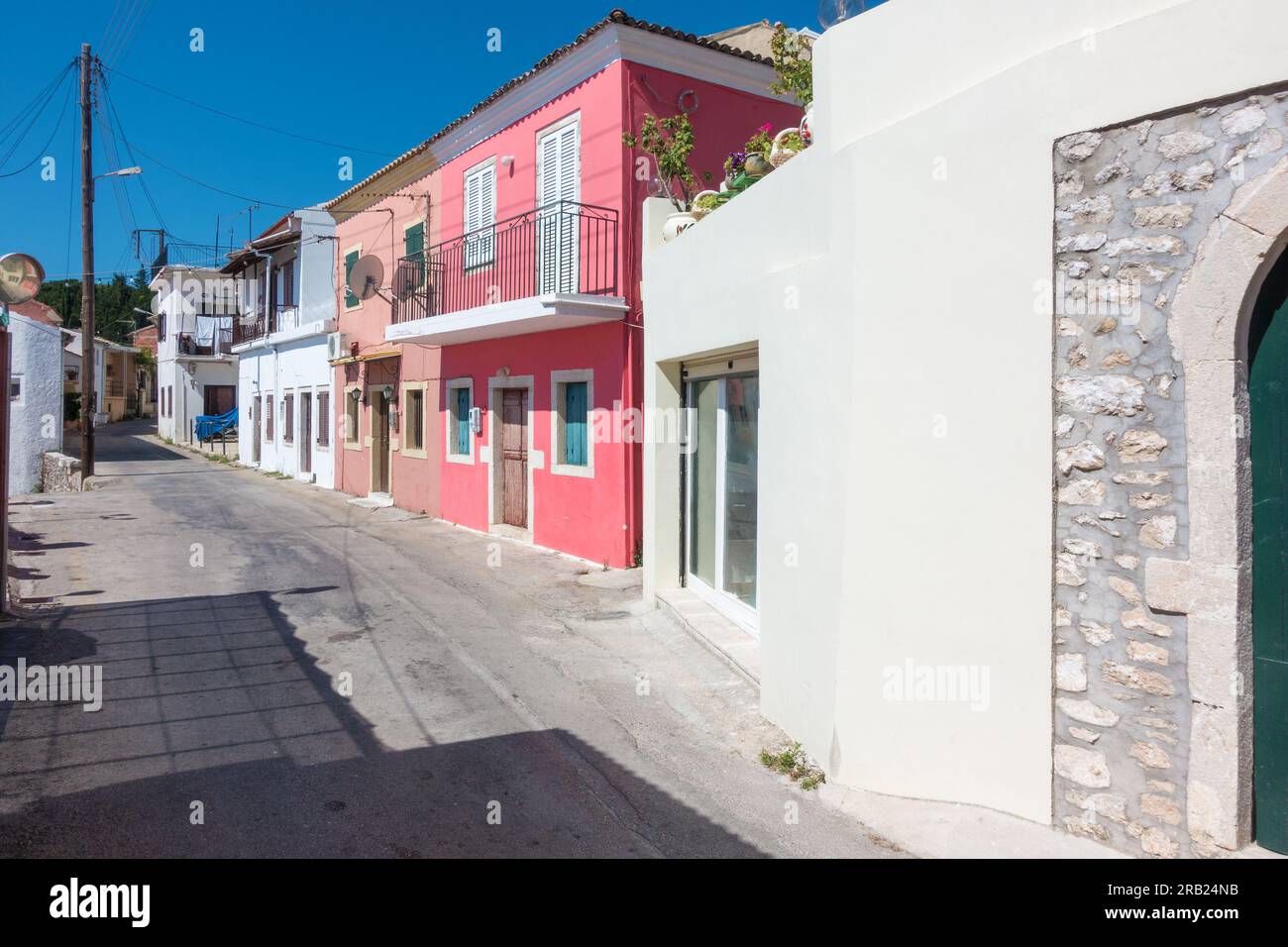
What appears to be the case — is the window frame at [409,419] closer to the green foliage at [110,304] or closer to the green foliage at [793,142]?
the green foliage at [793,142]

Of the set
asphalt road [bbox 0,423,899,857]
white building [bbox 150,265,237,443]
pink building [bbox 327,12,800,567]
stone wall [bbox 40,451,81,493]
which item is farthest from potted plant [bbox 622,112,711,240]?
white building [bbox 150,265,237,443]

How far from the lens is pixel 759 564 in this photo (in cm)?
609

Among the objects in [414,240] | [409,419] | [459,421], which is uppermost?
[414,240]

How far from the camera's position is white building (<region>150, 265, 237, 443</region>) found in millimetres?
36125

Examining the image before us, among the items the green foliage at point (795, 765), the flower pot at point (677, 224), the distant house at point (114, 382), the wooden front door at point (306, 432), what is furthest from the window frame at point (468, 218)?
the distant house at point (114, 382)

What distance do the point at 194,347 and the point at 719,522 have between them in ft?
114

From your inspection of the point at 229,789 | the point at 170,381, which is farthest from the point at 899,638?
the point at 170,381

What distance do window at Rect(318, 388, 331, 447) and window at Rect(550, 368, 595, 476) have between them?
10711mm

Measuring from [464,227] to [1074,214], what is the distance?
12.5 meters

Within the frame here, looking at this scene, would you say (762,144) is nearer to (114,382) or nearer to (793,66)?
(793,66)

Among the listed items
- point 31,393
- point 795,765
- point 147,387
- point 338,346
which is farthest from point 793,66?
point 147,387

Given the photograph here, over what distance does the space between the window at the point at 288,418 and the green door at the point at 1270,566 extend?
23.8m

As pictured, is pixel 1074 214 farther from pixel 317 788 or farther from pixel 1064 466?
pixel 317 788

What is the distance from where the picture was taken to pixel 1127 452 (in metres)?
3.71
